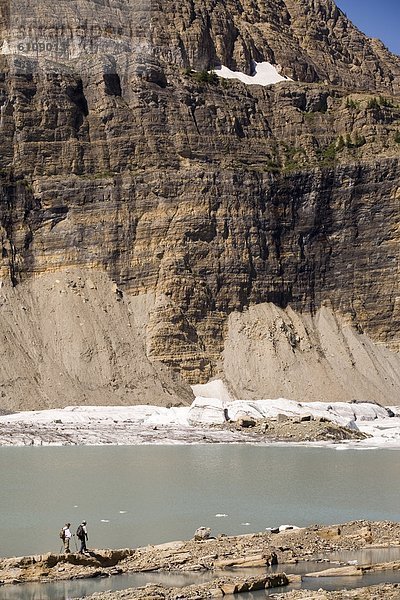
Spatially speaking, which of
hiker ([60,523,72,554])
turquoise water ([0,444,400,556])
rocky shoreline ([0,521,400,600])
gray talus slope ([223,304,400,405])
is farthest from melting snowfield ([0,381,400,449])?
hiker ([60,523,72,554])

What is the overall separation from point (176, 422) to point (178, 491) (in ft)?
105

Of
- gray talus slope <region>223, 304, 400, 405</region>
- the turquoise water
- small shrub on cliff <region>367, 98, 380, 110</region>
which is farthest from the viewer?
small shrub on cliff <region>367, 98, 380, 110</region>

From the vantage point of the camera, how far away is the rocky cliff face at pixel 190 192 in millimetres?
96125

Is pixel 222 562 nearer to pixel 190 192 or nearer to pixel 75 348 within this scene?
pixel 75 348

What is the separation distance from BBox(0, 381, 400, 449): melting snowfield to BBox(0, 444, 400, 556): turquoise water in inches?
223

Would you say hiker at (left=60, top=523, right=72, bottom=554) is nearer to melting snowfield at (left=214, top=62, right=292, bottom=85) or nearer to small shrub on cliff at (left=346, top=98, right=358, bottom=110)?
small shrub on cliff at (left=346, top=98, right=358, bottom=110)

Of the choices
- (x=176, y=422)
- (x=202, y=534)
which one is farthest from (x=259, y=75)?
(x=202, y=534)

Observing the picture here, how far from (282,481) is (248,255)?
174 ft

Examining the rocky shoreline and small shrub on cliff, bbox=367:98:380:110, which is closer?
the rocky shoreline

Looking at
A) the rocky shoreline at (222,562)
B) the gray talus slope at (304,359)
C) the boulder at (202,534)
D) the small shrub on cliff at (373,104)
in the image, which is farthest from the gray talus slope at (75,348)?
the rocky shoreline at (222,562)

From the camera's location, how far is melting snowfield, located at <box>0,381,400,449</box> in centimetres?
6712

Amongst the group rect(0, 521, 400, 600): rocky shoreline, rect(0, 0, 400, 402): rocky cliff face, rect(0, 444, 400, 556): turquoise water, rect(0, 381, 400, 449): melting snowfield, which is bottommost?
rect(0, 521, 400, 600): rocky shoreline

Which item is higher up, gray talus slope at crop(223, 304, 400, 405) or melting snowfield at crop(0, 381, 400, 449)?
gray talus slope at crop(223, 304, 400, 405)

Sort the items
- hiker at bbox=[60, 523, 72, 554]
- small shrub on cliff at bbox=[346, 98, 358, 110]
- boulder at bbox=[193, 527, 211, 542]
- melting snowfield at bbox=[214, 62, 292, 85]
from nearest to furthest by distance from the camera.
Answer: hiker at bbox=[60, 523, 72, 554]
boulder at bbox=[193, 527, 211, 542]
small shrub on cliff at bbox=[346, 98, 358, 110]
melting snowfield at bbox=[214, 62, 292, 85]
